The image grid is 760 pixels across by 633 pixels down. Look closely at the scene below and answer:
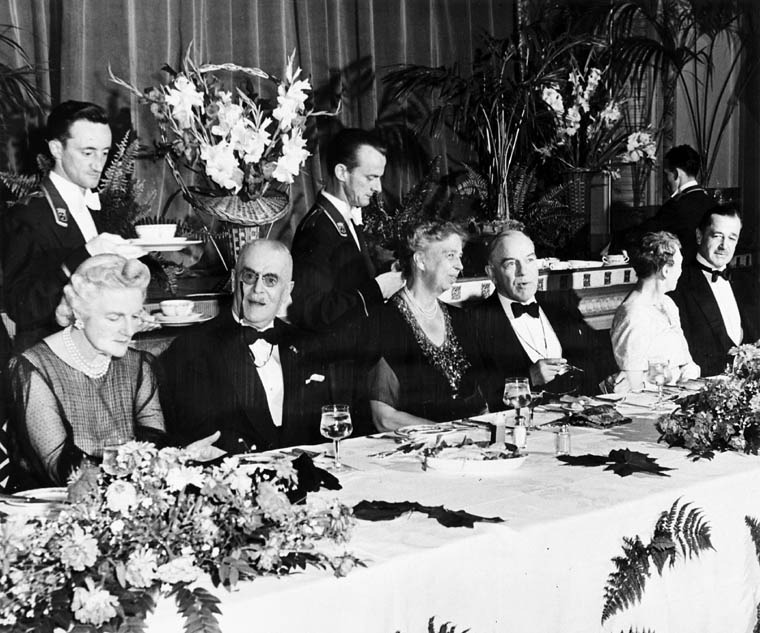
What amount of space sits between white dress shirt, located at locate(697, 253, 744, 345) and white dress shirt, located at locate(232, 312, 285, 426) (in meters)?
2.99

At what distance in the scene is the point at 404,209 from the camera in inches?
211

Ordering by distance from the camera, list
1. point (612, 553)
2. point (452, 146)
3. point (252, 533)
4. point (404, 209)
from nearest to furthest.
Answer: point (252, 533) → point (612, 553) → point (404, 209) → point (452, 146)

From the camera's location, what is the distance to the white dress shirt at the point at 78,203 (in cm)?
411

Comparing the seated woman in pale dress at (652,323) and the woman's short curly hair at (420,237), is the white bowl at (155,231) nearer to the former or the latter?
the woman's short curly hair at (420,237)

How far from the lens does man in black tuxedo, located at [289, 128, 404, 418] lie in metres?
4.95

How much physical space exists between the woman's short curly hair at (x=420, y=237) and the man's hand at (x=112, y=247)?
128cm

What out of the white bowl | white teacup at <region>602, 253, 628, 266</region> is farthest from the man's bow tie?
white teacup at <region>602, 253, 628, 266</region>

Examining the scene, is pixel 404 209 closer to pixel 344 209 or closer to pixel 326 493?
pixel 344 209

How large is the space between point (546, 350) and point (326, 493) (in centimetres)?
267

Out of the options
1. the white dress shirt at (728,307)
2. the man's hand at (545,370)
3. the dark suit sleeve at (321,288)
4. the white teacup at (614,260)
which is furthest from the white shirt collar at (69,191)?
the white dress shirt at (728,307)

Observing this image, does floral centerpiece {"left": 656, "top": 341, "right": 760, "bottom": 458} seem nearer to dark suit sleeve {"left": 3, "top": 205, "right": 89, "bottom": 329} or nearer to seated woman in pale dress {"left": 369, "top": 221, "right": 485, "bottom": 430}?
seated woman in pale dress {"left": 369, "top": 221, "right": 485, "bottom": 430}

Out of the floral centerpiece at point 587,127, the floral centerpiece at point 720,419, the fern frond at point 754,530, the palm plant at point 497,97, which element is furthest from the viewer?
the floral centerpiece at point 587,127

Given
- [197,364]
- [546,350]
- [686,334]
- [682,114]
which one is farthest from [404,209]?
[682,114]

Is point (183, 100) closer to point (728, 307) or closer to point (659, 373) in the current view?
point (659, 373)
